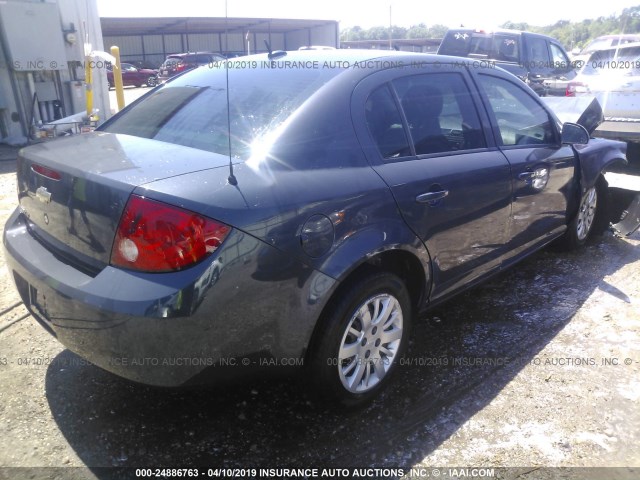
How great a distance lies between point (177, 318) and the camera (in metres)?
1.91

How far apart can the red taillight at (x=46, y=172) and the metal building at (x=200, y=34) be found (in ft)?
94.0

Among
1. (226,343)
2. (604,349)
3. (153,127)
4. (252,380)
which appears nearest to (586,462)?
(604,349)

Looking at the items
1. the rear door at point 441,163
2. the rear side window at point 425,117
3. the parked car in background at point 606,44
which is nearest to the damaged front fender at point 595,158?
the rear door at point 441,163

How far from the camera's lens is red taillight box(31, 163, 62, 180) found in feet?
7.48

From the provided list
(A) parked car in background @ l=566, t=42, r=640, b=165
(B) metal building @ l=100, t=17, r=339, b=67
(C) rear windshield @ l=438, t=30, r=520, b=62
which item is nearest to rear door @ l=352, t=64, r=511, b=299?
(A) parked car in background @ l=566, t=42, r=640, b=165

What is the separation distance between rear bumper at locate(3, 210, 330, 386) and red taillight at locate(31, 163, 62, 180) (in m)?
0.37

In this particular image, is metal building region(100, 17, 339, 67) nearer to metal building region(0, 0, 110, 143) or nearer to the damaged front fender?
metal building region(0, 0, 110, 143)

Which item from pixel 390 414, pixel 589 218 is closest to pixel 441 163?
pixel 390 414

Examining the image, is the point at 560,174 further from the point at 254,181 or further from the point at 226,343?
the point at 226,343

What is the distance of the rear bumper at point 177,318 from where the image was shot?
1913mm

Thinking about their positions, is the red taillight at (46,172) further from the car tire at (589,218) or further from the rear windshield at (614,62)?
the rear windshield at (614,62)

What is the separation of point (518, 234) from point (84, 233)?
265cm

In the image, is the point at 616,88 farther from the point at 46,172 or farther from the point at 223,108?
the point at 46,172

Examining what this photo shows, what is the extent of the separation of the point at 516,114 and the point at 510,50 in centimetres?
892
